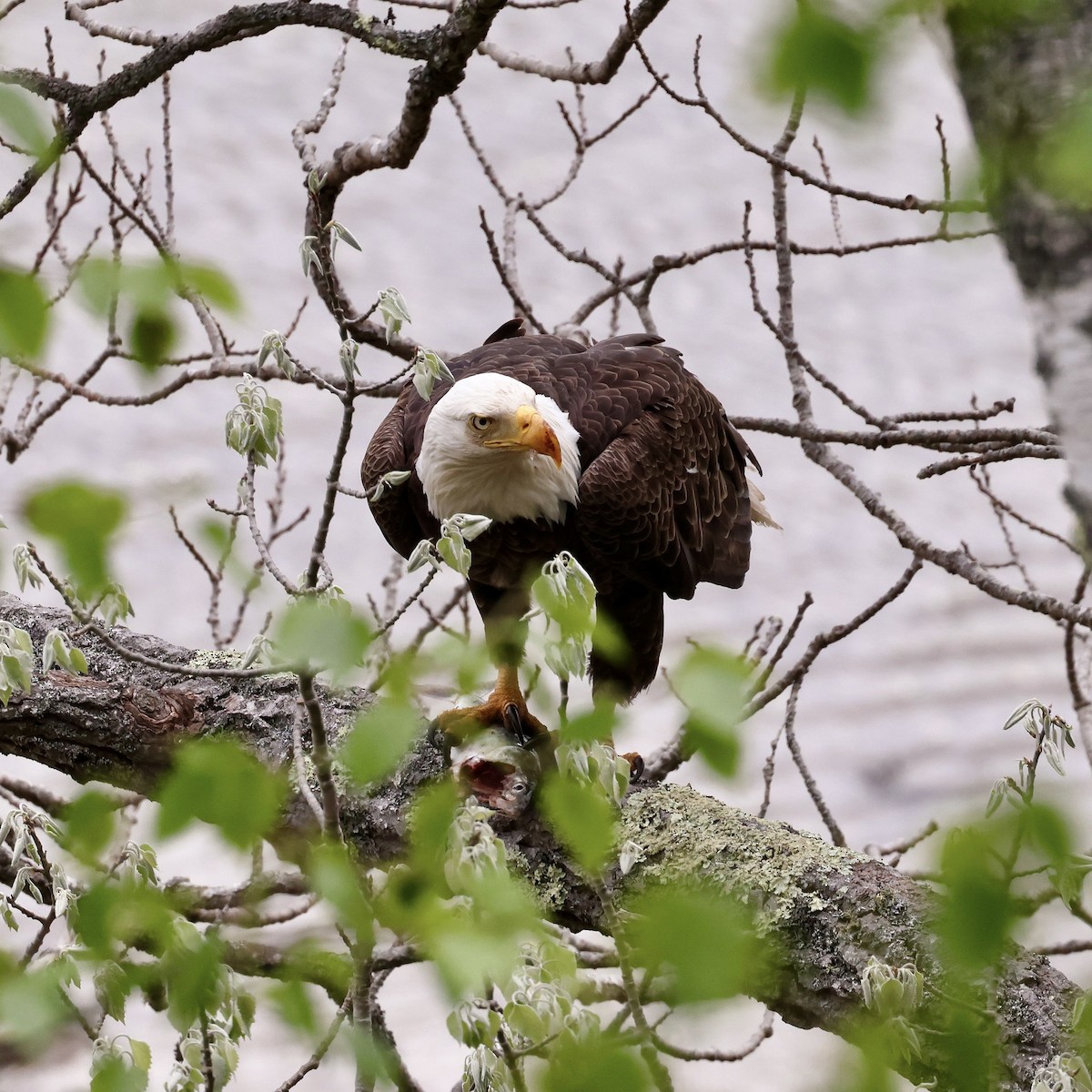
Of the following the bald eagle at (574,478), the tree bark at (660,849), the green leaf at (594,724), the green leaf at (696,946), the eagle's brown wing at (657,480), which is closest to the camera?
the green leaf at (696,946)

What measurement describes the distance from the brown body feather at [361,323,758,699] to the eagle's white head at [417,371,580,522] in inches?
2.1

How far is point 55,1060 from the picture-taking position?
440 cm

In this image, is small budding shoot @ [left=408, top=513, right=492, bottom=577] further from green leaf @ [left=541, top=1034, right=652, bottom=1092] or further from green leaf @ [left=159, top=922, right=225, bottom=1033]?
green leaf @ [left=541, top=1034, right=652, bottom=1092]

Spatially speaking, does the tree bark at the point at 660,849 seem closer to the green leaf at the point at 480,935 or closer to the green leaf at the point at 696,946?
the green leaf at the point at 480,935

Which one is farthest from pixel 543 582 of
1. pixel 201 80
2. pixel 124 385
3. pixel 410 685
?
pixel 201 80

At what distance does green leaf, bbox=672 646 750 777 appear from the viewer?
0.81 metres

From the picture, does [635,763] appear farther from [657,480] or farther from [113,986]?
[113,986]

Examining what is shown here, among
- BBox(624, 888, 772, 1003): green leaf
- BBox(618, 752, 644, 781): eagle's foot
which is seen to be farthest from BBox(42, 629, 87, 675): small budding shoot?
BBox(618, 752, 644, 781): eagle's foot

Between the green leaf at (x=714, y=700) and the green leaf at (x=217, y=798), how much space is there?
0.28 metres

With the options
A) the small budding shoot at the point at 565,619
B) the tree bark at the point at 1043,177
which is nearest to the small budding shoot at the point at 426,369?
the small budding shoot at the point at 565,619

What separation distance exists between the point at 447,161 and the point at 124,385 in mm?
2349

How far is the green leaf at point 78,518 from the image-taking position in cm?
68

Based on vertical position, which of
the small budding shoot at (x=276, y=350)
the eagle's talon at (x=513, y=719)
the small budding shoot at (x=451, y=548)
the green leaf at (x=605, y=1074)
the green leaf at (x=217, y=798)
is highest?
the eagle's talon at (x=513, y=719)

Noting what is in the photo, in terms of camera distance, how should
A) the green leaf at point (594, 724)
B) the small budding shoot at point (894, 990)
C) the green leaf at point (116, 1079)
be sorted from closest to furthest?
the green leaf at point (594, 724) → the green leaf at point (116, 1079) → the small budding shoot at point (894, 990)
